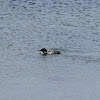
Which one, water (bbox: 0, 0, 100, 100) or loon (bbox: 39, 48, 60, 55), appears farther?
loon (bbox: 39, 48, 60, 55)

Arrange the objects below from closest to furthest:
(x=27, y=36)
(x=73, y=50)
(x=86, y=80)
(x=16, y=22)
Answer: (x=86, y=80), (x=73, y=50), (x=27, y=36), (x=16, y=22)

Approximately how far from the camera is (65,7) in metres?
45.2

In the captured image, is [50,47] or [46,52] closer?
[46,52]

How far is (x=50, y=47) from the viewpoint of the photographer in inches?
1372

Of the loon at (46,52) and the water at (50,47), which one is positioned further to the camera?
the loon at (46,52)

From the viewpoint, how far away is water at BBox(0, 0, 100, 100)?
85.9 feet

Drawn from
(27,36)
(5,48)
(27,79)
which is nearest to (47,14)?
(27,36)

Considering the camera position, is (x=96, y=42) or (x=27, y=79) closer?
(x=27, y=79)

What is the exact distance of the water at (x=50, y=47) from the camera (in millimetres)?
26188

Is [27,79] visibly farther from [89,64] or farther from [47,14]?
[47,14]

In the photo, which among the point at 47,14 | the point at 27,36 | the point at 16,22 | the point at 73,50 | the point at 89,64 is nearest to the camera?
the point at 89,64

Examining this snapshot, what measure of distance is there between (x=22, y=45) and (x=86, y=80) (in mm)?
7922

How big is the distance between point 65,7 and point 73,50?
478 inches

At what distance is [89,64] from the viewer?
30688mm
